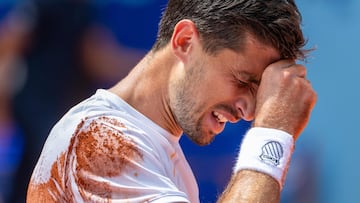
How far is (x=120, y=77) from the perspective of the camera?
400 centimetres

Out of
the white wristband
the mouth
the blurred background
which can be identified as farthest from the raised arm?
the blurred background

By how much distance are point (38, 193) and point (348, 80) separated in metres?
1.90

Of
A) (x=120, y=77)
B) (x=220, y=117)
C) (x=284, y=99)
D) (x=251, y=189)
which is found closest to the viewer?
(x=251, y=189)

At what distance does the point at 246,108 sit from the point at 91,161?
44 centimetres

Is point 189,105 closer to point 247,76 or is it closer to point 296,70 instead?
point 247,76

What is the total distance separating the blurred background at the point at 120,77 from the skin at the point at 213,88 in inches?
58.5

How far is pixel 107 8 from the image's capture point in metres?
4.06

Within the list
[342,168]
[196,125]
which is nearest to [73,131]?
[196,125]

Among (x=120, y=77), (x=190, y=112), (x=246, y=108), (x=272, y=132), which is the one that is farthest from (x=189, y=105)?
(x=120, y=77)

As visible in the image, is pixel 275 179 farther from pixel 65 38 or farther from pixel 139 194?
pixel 65 38

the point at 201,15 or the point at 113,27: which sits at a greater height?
the point at 201,15

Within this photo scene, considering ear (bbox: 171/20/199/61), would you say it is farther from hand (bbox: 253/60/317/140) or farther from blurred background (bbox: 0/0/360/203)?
blurred background (bbox: 0/0/360/203)

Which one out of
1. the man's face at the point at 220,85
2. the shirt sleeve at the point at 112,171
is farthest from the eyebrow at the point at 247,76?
the shirt sleeve at the point at 112,171

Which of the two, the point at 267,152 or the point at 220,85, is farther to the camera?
the point at 220,85
